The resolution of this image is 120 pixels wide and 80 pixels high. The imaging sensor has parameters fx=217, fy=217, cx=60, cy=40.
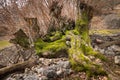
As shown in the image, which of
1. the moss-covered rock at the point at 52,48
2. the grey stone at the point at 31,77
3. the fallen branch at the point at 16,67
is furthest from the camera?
the moss-covered rock at the point at 52,48

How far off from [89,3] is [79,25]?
1137 mm

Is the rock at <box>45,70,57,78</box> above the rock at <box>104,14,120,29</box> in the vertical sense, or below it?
above

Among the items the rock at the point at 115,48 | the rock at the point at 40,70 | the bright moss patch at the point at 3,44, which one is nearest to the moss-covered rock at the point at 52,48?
the rock at the point at 40,70

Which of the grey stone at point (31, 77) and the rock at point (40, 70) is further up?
the rock at point (40, 70)

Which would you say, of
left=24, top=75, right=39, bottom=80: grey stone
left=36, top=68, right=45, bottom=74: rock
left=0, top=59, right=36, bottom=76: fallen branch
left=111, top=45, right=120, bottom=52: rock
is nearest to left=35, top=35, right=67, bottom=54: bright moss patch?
left=0, top=59, right=36, bottom=76: fallen branch

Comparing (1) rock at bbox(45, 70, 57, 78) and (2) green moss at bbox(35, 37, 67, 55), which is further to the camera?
(2) green moss at bbox(35, 37, 67, 55)

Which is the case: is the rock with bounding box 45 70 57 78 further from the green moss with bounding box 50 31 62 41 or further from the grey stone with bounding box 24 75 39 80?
the green moss with bounding box 50 31 62 41

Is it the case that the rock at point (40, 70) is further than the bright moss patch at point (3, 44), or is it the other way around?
the bright moss patch at point (3, 44)

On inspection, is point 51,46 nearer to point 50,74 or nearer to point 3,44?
point 50,74

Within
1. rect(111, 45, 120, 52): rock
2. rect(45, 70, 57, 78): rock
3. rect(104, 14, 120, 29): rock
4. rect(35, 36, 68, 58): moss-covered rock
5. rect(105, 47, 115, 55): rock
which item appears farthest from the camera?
rect(104, 14, 120, 29): rock

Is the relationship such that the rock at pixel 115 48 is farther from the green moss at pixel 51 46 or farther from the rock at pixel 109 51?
the green moss at pixel 51 46

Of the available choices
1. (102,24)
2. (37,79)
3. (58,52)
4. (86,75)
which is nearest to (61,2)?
(58,52)

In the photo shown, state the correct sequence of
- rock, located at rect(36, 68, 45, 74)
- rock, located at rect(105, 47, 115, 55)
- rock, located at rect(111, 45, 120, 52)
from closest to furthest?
rock, located at rect(36, 68, 45, 74), rock, located at rect(105, 47, 115, 55), rock, located at rect(111, 45, 120, 52)

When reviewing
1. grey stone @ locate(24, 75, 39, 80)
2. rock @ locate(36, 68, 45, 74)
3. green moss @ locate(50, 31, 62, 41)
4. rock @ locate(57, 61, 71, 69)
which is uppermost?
green moss @ locate(50, 31, 62, 41)
